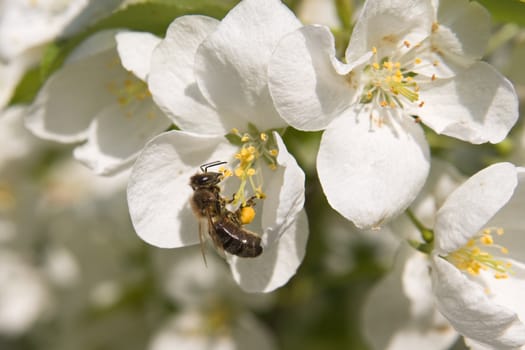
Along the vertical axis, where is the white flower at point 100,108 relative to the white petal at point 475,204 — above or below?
below

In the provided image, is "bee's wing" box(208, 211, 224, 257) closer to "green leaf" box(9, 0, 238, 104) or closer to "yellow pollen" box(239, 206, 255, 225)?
"yellow pollen" box(239, 206, 255, 225)

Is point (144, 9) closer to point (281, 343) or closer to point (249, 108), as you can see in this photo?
point (249, 108)

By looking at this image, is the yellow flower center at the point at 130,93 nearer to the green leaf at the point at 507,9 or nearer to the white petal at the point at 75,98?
the white petal at the point at 75,98

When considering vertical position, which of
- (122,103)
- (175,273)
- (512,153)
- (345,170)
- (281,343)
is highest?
(345,170)

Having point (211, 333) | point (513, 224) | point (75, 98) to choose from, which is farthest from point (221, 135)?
point (211, 333)

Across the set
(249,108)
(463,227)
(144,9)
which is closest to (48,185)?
(144,9)

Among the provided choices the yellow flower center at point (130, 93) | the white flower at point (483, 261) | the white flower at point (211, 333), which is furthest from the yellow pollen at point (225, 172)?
the white flower at point (211, 333)

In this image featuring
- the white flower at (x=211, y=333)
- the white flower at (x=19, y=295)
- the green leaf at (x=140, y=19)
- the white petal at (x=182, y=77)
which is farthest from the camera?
the white flower at (x=19, y=295)
